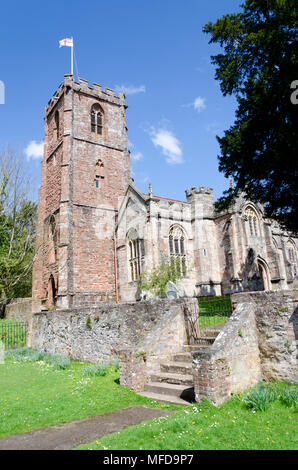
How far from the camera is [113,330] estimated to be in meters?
13.1

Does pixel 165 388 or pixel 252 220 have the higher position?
pixel 252 220

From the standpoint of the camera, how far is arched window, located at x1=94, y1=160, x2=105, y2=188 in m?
28.6

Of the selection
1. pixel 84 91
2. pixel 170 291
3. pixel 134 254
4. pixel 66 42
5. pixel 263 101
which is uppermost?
pixel 66 42

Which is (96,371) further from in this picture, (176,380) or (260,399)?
(260,399)

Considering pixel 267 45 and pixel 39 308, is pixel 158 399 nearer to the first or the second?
pixel 267 45

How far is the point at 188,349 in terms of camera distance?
10.1 meters

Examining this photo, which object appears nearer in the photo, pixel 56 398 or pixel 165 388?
pixel 165 388

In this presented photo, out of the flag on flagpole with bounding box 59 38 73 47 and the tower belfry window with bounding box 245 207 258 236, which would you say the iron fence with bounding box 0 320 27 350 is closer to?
the tower belfry window with bounding box 245 207 258 236

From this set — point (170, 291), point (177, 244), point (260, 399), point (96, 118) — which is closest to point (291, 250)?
point (177, 244)

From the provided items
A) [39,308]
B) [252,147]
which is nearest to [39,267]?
[39,308]

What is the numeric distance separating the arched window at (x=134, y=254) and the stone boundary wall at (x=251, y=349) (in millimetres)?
16288

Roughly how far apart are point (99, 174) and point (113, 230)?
5.20 m

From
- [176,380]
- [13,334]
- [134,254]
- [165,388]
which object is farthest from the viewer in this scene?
[134,254]

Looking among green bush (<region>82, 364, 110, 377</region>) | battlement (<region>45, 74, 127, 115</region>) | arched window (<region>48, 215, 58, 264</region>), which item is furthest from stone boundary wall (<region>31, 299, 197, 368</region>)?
battlement (<region>45, 74, 127, 115</region>)
